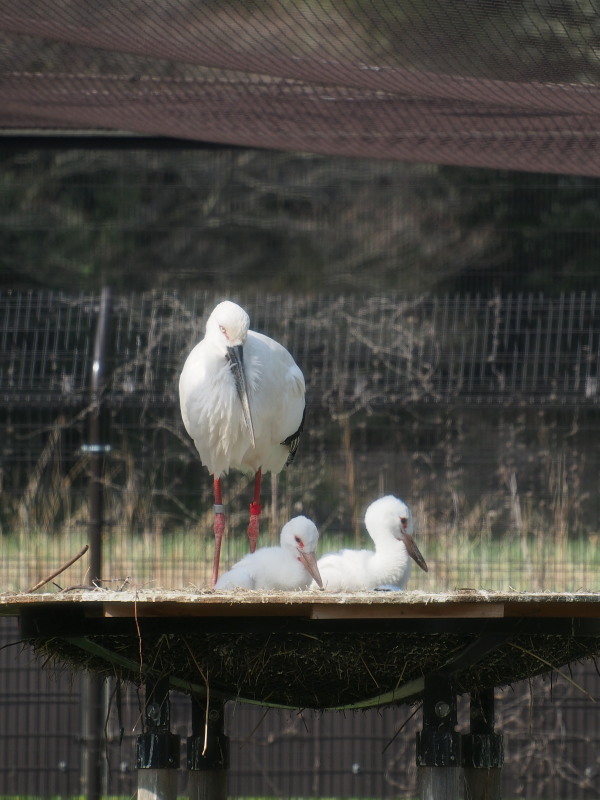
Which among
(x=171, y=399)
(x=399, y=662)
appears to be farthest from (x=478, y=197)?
(x=399, y=662)

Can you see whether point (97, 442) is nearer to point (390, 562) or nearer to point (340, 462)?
point (390, 562)

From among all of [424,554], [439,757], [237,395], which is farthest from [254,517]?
[439,757]

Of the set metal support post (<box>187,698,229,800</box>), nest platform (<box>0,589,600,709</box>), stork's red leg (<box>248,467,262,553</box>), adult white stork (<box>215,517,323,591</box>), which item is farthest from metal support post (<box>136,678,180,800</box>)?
stork's red leg (<box>248,467,262,553</box>)

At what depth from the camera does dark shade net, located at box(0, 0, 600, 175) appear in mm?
4668

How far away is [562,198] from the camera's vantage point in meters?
14.3

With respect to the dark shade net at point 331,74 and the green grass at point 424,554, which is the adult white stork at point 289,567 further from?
the green grass at point 424,554

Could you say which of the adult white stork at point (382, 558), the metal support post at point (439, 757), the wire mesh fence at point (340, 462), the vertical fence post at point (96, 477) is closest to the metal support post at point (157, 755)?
the metal support post at point (439, 757)

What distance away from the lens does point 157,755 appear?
4.39 m

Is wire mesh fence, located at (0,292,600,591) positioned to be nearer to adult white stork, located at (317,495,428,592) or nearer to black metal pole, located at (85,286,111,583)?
black metal pole, located at (85,286,111,583)

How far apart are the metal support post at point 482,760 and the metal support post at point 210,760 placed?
83 cm

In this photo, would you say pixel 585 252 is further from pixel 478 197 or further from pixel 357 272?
pixel 357 272

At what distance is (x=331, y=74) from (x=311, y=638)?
6.97 ft

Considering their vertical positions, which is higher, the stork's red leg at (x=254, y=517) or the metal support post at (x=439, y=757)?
the stork's red leg at (x=254, y=517)

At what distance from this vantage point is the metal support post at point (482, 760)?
15.6 ft
